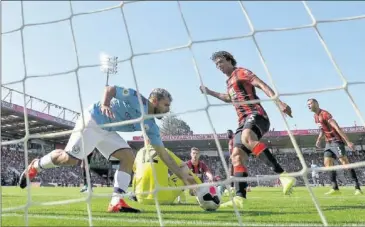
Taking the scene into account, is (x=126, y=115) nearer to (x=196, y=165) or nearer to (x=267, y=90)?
(x=267, y=90)

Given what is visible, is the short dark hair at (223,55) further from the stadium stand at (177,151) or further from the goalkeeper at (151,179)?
the stadium stand at (177,151)

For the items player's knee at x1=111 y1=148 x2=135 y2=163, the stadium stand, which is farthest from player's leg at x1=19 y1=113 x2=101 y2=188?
the stadium stand

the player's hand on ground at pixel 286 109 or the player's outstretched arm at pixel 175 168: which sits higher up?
the player's hand on ground at pixel 286 109

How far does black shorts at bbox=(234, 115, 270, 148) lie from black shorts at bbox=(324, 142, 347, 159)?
355 centimetres

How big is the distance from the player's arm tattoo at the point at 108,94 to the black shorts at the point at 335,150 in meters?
5.23

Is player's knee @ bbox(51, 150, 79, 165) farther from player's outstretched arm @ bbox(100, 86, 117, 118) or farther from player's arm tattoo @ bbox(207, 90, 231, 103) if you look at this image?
player's arm tattoo @ bbox(207, 90, 231, 103)

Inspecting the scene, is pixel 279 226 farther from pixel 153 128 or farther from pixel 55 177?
pixel 55 177

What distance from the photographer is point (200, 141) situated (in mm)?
29594

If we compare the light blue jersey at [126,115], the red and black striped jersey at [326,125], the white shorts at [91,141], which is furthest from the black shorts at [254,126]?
the red and black striped jersey at [326,125]

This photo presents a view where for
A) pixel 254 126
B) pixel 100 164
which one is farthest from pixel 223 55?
pixel 100 164

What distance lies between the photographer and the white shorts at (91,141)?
12.3 feet

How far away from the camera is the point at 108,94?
3.55 metres

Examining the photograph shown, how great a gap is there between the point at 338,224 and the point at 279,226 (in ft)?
1.38

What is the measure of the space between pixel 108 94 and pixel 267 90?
155 cm
